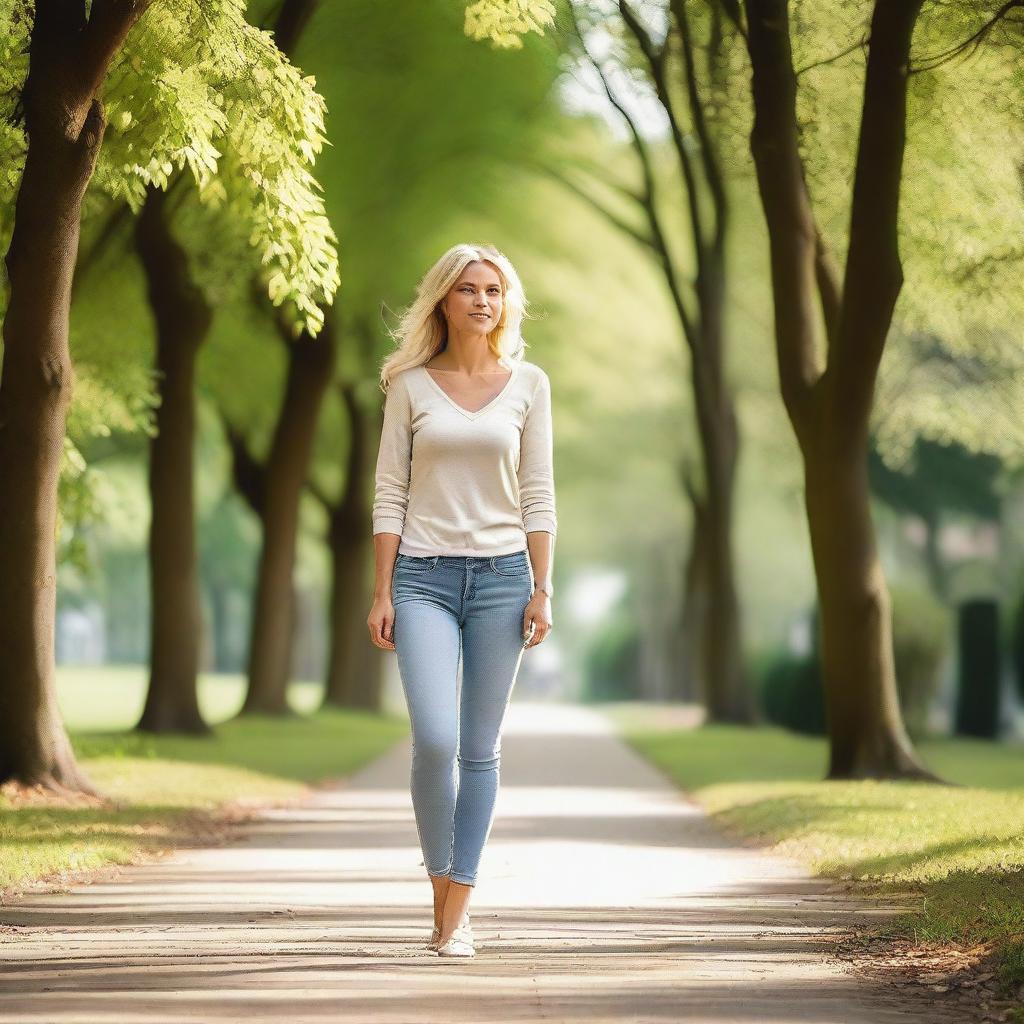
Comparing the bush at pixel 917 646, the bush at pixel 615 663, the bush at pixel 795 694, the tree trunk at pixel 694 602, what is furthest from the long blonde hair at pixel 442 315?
the bush at pixel 615 663

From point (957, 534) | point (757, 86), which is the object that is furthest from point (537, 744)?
point (957, 534)

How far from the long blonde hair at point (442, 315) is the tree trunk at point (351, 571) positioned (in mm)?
27529

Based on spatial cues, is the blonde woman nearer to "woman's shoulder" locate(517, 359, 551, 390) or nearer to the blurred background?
"woman's shoulder" locate(517, 359, 551, 390)

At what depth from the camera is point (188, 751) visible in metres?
19.6

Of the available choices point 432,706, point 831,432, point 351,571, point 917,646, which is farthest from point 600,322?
point 432,706

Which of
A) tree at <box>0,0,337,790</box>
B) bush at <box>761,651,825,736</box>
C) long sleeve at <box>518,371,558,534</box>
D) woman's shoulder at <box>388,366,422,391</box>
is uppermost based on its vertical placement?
tree at <box>0,0,337,790</box>

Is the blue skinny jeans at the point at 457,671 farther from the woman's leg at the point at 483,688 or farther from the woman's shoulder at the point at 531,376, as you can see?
the woman's shoulder at the point at 531,376

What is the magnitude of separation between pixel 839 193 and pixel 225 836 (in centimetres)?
828

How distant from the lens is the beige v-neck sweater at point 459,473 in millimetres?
6371

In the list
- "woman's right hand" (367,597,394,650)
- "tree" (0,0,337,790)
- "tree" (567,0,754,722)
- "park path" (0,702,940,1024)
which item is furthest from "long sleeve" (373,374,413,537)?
"tree" (567,0,754,722)

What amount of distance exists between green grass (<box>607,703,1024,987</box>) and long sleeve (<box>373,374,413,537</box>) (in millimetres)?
2477

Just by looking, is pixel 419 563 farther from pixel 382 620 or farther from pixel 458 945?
pixel 458 945

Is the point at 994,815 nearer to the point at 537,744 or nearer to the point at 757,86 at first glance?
the point at 757,86

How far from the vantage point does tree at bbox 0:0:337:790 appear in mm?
11820
